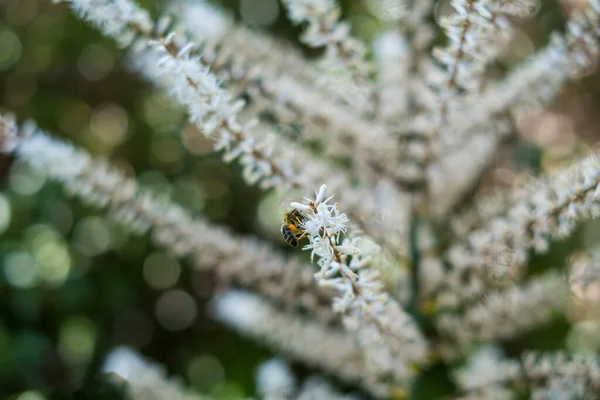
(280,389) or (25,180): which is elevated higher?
(25,180)

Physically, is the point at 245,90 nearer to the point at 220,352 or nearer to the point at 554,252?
the point at 554,252

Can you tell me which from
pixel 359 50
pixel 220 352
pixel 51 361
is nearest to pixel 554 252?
pixel 359 50

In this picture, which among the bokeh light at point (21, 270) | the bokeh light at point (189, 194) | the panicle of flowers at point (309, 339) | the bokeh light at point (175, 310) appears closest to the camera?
the panicle of flowers at point (309, 339)

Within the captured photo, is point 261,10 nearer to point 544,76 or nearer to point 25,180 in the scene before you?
point 25,180

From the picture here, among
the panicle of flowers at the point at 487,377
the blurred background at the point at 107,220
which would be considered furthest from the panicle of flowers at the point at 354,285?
the blurred background at the point at 107,220

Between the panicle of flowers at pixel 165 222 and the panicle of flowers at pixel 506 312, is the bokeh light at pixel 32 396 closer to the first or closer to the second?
the panicle of flowers at pixel 165 222

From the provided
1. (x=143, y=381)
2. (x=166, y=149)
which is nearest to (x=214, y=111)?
(x=143, y=381)

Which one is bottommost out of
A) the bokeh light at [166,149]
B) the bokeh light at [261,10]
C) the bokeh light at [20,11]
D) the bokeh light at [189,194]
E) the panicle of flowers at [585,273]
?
the panicle of flowers at [585,273]
